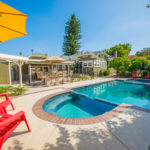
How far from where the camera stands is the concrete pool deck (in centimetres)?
221

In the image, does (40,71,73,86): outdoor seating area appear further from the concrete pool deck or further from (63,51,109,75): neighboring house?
(63,51,109,75): neighboring house

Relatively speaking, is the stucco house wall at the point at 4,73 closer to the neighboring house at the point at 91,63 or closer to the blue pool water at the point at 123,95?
the blue pool water at the point at 123,95

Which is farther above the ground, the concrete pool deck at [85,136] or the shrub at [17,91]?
the shrub at [17,91]

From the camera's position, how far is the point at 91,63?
19.2 meters

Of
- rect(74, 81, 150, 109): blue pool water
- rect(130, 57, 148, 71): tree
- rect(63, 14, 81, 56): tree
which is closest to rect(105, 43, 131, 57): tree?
rect(63, 14, 81, 56): tree

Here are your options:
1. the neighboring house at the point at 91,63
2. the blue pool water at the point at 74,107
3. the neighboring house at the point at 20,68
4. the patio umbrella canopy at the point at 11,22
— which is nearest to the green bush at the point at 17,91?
the blue pool water at the point at 74,107

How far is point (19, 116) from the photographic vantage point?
7.85 feet

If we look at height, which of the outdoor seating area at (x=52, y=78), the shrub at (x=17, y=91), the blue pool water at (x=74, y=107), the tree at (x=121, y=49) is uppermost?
the tree at (x=121, y=49)

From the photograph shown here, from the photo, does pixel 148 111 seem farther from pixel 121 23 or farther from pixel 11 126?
pixel 121 23

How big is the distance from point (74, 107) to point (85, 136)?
3502 millimetres

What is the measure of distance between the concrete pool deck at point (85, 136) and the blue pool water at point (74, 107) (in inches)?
75.1

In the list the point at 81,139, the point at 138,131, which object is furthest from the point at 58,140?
the point at 138,131

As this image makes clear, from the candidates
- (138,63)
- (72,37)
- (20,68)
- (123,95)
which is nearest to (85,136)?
(123,95)

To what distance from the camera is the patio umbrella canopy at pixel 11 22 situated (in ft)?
7.13
